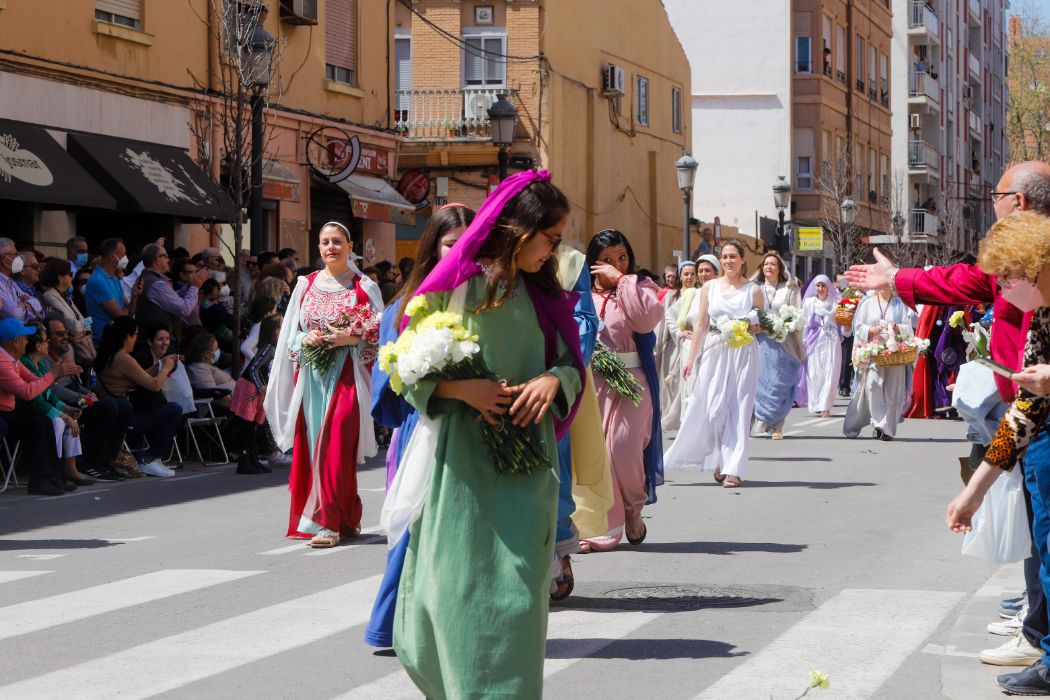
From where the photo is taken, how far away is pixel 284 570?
9.88m

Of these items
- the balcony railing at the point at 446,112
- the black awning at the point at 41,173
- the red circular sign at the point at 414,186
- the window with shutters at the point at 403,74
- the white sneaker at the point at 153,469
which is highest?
the window with shutters at the point at 403,74

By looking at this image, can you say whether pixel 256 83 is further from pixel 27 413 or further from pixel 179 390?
pixel 27 413

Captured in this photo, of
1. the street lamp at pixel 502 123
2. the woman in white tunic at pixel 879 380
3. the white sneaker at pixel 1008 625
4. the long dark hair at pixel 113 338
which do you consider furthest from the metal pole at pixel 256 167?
the white sneaker at pixel 1008 625

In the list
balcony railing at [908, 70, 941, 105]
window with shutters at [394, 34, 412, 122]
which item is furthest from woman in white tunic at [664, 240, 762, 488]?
balcony railing at [908, 70, 941, 105]

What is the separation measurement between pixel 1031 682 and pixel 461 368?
2.61 m

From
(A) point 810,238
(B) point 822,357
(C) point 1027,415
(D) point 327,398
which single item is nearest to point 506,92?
(B) point 822,357

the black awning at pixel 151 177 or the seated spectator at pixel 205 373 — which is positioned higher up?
the black awning at pixel 151 177

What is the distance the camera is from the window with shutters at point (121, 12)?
896 inches

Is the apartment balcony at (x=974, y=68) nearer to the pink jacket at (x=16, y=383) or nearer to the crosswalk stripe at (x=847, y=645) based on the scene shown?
the pink jacket at (x=16, y=383)

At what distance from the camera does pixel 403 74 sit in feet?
127

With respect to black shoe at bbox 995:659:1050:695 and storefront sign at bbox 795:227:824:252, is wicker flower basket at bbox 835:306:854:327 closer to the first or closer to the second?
black shoe at bbox 995:659:1050:695

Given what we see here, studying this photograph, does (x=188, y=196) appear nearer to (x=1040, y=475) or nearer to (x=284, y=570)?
(x=284, y=570)

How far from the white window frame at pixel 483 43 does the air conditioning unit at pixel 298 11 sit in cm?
1099

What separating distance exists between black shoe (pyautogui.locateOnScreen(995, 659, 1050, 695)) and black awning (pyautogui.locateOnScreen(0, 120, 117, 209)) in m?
14.9
